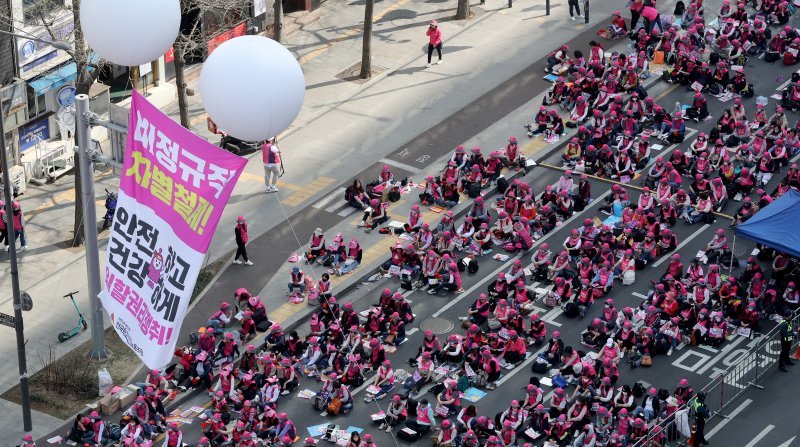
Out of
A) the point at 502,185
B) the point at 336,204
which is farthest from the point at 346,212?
the point at 502,185

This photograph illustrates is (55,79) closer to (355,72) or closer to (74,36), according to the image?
(74,36)

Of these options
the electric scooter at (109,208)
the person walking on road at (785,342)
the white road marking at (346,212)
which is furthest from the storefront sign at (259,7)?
the person walking on road at (785,342)

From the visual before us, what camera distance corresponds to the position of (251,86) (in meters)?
31.2

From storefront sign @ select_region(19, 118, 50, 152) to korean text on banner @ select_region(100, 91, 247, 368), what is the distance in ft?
60.3

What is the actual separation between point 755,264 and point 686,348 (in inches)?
133

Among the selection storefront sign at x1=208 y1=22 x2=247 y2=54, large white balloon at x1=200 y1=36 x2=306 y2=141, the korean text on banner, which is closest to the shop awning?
storefront sign at x1=208 y1=22 x2=247 y2=54

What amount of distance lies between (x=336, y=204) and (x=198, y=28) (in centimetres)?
930

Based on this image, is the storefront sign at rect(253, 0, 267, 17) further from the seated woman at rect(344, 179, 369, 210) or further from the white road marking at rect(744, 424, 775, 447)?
the white road marking at rect(744, 424, 775, 447)

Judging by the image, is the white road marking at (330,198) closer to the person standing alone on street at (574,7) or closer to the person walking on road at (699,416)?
the person walking on road at (699,416)

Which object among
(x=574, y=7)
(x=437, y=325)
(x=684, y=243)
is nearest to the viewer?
(x=437, y=325)

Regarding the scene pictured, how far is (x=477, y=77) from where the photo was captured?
5819cm

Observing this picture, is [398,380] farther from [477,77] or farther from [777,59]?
[777,59]

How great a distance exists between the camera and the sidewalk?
4612 cm

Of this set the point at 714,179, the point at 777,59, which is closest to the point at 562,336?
the point at 714,179
